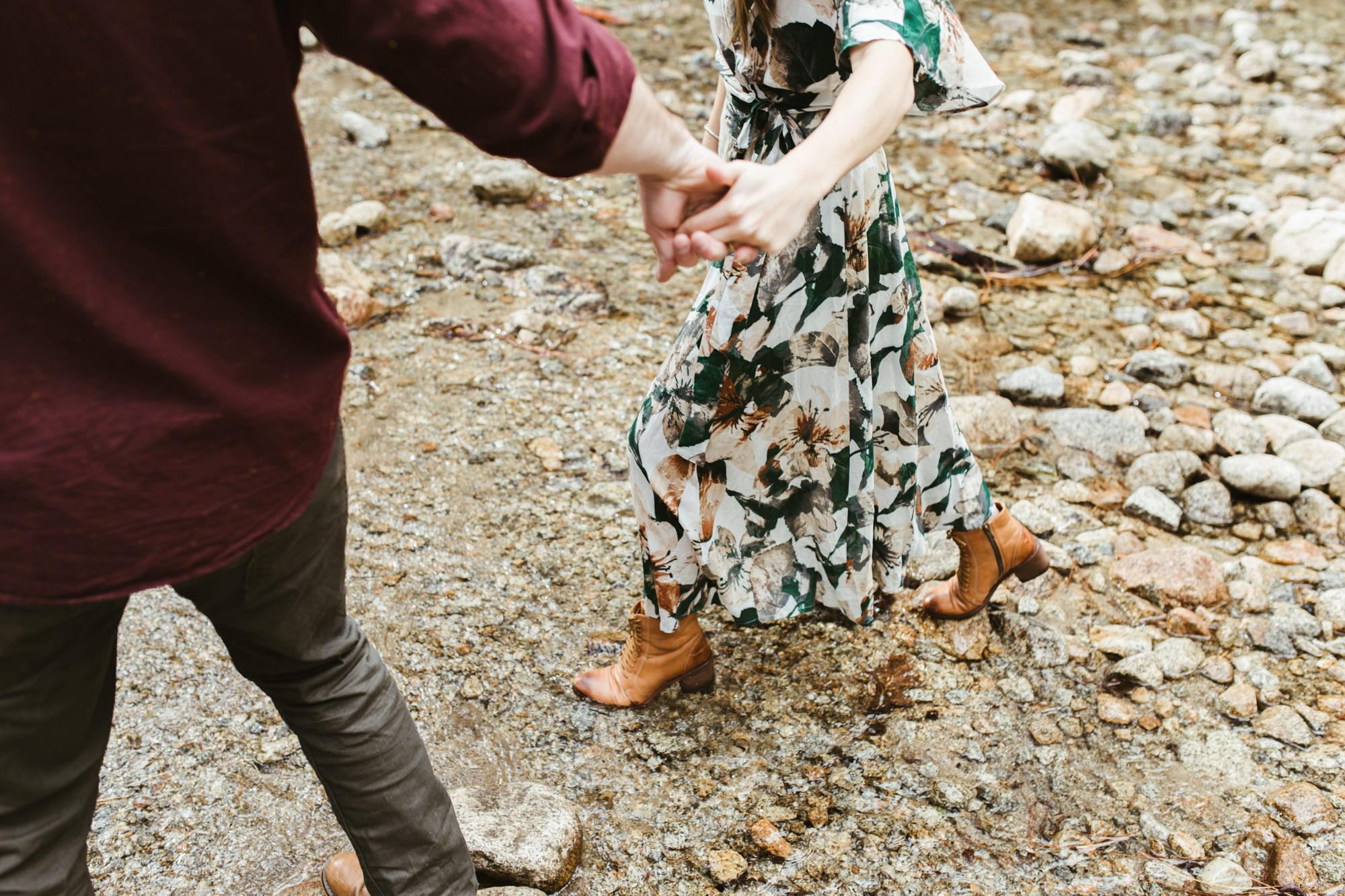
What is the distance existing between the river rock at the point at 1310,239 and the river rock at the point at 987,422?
5.83 ft

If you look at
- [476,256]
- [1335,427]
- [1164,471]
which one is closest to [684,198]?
[1164,471]

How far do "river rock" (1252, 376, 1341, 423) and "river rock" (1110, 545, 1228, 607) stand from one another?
33.5 inches

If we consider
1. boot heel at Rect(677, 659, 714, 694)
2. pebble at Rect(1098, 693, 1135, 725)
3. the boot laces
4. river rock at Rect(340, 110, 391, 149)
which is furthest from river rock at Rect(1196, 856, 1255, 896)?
river rock at Rect(340, 110, 391, 149)

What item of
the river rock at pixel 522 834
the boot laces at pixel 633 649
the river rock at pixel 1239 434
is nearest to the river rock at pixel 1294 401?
the river rock at pixel 1239 434

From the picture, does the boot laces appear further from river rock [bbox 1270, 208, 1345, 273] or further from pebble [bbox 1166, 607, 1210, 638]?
river rock [bbox 1270, 208, 1345, 273]

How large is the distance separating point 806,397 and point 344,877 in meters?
1.19

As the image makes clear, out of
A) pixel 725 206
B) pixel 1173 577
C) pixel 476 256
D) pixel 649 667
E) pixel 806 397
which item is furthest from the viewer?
pixel 476 256

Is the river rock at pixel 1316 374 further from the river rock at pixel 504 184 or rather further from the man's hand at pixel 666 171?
the river rock at pixel 504 184

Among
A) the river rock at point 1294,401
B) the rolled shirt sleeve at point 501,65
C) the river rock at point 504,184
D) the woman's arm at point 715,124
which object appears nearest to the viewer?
the rolled shirt sleeve at point 501,65

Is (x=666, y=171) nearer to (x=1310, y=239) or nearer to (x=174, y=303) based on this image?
(x=174, y=303)

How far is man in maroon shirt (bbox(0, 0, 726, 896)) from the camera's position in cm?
83

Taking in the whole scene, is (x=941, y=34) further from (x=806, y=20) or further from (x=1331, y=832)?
(x=1331, y=832)

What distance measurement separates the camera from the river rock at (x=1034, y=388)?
3.10m

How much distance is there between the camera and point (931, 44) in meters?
1.47
